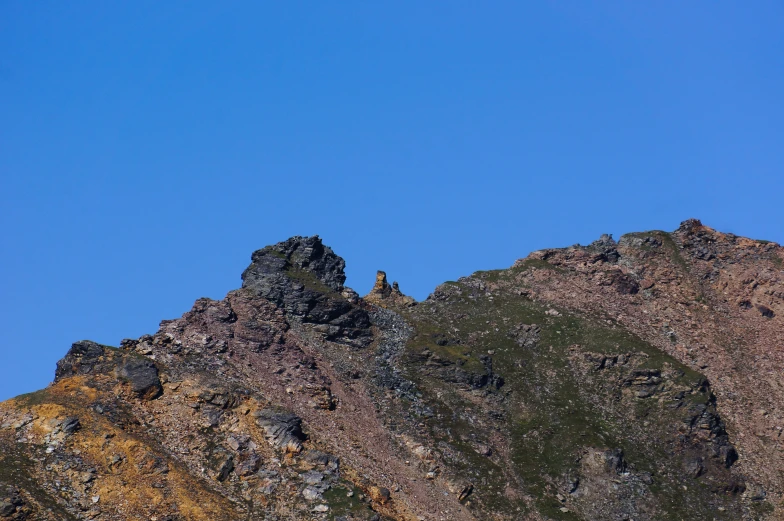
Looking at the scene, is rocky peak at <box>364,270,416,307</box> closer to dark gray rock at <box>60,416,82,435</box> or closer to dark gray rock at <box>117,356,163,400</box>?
dark gray rock at <box>117,356,163,400</box>

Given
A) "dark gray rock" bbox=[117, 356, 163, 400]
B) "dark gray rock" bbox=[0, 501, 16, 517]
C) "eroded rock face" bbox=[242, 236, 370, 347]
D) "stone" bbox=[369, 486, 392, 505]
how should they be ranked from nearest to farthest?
"dark gray rock" bbox=[0, 501, 16, 517] → "stone" bbox=[369, 486, 392, 505] → "dark gray rock" bbox=[117, 356, 163, 400] → "eroded rock face" bbox=[242, 236, 370, 347]

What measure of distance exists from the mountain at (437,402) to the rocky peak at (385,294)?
0.35 meters

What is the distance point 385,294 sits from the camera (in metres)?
150

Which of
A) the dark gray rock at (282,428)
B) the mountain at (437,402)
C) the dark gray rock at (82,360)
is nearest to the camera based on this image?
the mountain at (437,402)

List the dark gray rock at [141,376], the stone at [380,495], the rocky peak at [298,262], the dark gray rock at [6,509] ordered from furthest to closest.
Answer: the rocky peak at [298,262] → the dark gray rock at [141,376] → the stone at [380,495] → the dark gray rock at [6,509]

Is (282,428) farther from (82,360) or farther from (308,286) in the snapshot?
(308,286)

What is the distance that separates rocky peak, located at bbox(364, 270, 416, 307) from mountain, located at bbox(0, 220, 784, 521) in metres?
0.35

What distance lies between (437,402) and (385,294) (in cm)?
2928

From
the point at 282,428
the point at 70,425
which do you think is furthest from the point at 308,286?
the point at 70,425

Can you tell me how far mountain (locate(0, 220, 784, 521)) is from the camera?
101375 mm

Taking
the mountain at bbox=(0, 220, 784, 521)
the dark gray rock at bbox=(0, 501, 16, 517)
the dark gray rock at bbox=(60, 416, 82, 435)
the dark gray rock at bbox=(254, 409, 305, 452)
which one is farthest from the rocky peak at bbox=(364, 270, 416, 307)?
the dark gray rock at bbox=(0, 501, 16, 517)

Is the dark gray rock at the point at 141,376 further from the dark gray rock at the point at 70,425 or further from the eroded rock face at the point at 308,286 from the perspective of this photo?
the eroded rock face at the point at 308,286

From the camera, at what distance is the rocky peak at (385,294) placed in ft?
486

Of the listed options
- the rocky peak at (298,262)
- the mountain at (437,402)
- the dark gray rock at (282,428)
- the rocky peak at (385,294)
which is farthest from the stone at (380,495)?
the rocky peak at (385,294)
